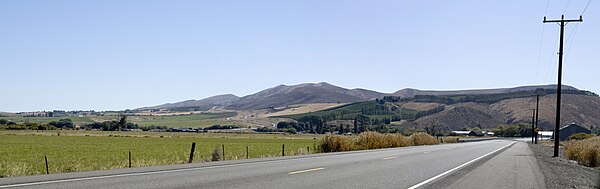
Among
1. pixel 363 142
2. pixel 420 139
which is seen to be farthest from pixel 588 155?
pixel 420 139

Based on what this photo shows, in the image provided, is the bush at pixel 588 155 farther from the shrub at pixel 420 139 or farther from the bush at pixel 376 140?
the shrub at pixel 420 139

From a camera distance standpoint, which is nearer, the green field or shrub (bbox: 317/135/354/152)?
the green field

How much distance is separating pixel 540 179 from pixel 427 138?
55446mm

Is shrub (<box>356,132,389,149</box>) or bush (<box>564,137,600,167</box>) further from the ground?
bush (<box>564,137,600,167</box>)

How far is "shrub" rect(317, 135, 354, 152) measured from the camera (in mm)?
42500

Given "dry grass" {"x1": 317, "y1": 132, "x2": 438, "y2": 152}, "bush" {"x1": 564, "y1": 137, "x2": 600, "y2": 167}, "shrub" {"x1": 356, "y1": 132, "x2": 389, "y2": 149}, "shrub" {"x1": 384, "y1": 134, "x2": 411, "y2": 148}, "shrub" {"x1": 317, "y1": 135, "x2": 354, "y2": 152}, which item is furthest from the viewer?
"shrub" {"x1": 384, "y1": 134, "x2": 411, "y2": 148}

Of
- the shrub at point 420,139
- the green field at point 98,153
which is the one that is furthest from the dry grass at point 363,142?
the green field at point 98,153

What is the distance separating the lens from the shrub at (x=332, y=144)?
139 feet

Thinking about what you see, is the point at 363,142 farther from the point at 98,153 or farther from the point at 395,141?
the point at 98,153

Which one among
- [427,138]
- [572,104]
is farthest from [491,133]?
[427,138]

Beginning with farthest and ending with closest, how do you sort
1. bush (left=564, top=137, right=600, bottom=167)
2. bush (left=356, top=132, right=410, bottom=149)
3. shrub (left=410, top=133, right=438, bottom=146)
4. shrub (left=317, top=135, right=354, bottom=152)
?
shrub (left=410, top=133, right=438, bottom=146) < bush (left=356, top=132, right=410, bottom=149) < shrub (left=317, top=135, right=354, bottom=152) < bush (left=564, top=137, right=600, bottom=167)

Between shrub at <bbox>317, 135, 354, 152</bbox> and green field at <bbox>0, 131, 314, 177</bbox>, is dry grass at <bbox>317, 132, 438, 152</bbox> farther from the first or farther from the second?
green field at <bbox>0, 131, 314, 177</bbox>

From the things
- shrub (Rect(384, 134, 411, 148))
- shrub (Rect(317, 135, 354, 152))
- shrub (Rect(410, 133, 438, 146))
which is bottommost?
shrub (Rect(410, 133, 438, 146))

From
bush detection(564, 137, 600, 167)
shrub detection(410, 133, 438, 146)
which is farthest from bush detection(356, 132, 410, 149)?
bush detection(564, 137, 600, 167)
